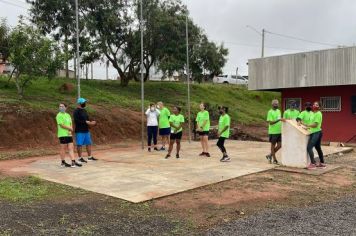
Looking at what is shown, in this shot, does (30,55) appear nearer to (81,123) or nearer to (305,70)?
(81,123)

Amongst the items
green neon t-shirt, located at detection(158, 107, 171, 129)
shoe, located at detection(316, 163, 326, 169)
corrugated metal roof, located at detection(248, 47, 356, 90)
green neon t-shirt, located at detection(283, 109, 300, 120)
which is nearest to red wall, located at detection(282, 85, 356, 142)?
corrugated metal roof, located at detection(248, 47, 356, 90)

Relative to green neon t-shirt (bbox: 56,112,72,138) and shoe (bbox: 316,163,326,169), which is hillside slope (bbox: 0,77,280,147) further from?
shoe (bbox: 316,163,326,169)

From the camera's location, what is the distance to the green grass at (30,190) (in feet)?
27.0

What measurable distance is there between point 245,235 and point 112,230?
1815 mm

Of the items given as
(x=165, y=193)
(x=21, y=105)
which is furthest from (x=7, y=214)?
(x=21, y=105)

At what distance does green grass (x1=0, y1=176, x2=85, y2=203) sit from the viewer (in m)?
8.22

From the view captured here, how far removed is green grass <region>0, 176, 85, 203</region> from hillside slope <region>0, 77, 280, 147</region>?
658 centimetres

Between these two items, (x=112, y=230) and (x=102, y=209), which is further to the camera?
(x=102, y=209)

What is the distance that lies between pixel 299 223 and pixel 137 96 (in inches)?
962

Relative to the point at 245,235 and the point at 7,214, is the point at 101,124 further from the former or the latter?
the point at 245,235

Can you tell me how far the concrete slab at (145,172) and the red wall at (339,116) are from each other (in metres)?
7.00

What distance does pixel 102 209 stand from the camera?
7.43 m

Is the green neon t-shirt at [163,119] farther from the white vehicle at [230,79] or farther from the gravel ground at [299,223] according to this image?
the white vehicle at [230,79]

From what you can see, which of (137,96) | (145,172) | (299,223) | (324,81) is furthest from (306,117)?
(137,96)
